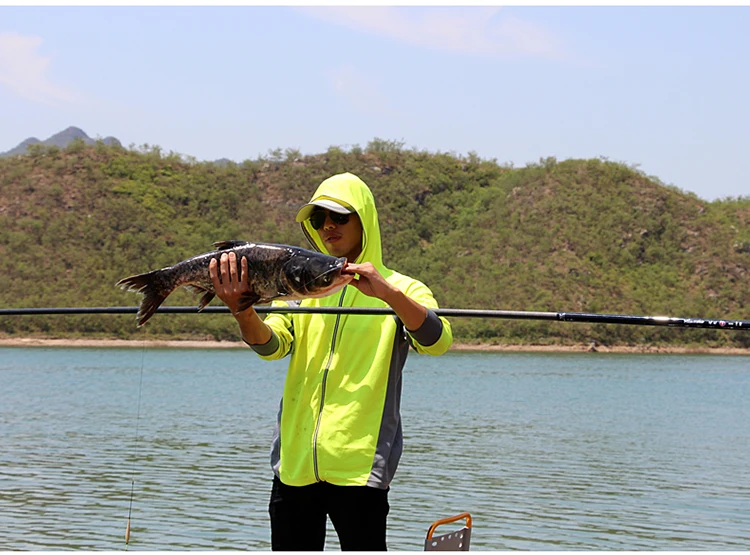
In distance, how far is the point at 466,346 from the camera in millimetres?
69375

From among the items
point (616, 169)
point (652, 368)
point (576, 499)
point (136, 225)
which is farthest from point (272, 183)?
point (576, 499)

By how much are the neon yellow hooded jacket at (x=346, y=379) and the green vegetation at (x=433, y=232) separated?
59791 mm

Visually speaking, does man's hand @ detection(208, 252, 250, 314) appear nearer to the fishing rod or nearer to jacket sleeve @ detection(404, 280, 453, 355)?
the fishing rod

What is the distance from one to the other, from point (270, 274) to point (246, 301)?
0.12 m

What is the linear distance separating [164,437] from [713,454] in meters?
10.6

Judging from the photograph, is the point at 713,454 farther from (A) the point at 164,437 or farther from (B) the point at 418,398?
(B) the point at 418,398

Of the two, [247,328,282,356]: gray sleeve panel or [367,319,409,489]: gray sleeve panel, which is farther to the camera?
[247,328,282,356]: gray sleeve panel

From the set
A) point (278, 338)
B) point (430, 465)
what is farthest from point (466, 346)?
point (278, 338)

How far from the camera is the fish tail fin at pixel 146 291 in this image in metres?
3.18

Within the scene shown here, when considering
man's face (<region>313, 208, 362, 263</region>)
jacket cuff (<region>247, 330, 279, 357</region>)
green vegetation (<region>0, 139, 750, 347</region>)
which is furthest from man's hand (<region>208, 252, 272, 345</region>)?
green vegetation (<region>0, 139, 750, 347</region>)

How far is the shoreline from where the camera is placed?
2518 inches

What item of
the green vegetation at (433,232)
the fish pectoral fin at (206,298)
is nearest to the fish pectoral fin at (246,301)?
the fish pectoral fin at (206,298)

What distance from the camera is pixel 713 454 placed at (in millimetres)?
19781

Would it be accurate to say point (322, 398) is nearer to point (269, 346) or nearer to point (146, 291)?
point (269, 346)
